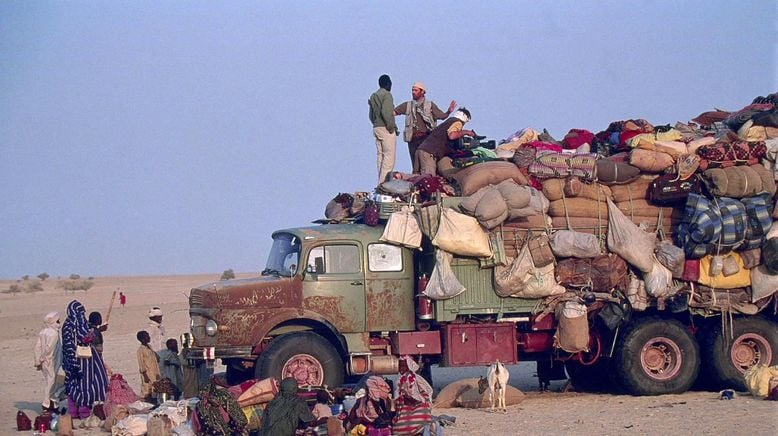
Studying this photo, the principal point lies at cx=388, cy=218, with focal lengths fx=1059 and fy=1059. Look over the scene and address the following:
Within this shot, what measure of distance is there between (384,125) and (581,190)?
12.3 feet

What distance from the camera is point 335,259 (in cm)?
1437

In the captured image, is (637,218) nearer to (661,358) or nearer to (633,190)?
(633,190)

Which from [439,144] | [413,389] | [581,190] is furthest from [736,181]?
[413,389]

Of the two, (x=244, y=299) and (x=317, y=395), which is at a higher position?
(x=244, y=299)

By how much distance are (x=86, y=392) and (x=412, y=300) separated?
4.54 metres

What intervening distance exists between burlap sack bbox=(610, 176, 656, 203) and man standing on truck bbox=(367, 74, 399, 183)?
378 centimetres

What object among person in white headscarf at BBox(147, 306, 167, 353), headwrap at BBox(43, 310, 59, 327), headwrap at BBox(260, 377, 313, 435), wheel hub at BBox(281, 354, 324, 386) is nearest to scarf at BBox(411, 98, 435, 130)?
wheel hub at BBox(281, 354, 324, 386)

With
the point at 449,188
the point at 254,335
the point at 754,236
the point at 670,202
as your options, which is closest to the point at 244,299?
the point at 254,335

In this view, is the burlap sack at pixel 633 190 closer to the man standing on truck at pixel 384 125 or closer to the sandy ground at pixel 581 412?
the sandy ground at pixel 581 412

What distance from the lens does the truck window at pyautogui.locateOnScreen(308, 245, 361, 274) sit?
563 inches

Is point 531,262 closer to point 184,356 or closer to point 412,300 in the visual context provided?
point 412,300

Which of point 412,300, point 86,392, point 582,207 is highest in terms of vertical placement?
point 582,207

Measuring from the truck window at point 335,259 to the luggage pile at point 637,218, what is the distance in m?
0.86

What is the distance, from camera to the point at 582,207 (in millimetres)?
14523
